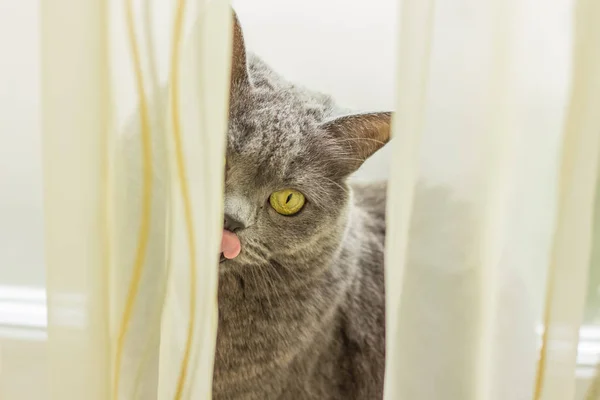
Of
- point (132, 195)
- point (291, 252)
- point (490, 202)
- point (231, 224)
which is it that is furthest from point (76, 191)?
point (490, 202)

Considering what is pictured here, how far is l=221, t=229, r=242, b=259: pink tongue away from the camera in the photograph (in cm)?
71

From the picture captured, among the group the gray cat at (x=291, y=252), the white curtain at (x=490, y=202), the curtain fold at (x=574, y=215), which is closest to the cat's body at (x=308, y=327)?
the gray cat at (x=291, y=252)

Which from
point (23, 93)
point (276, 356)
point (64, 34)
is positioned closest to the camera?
point (64, 34)

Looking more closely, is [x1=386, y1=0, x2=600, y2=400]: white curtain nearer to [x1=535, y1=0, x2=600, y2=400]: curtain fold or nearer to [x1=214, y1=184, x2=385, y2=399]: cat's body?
[x1=535, y1=0, x2=600, y2=400]: curtain fold

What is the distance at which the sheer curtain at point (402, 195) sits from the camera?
1.76 ft

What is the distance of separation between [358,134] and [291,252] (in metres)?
0.19

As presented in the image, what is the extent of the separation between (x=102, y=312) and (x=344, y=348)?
398 millimetres

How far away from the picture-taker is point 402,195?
566mm

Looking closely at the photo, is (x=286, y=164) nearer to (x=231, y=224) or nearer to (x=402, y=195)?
(x=231, y=224)

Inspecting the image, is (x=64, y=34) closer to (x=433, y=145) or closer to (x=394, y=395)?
(x=433, y=145)

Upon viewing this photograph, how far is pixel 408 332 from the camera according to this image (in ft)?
1.93

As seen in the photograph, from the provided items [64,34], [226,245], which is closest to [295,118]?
[226,245]

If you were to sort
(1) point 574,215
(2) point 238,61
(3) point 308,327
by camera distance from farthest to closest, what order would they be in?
(3) point 308,327
(2) point 238,61
(1) point 574,215

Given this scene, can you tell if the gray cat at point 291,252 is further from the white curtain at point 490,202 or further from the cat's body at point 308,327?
the white curtain at point 490,202
